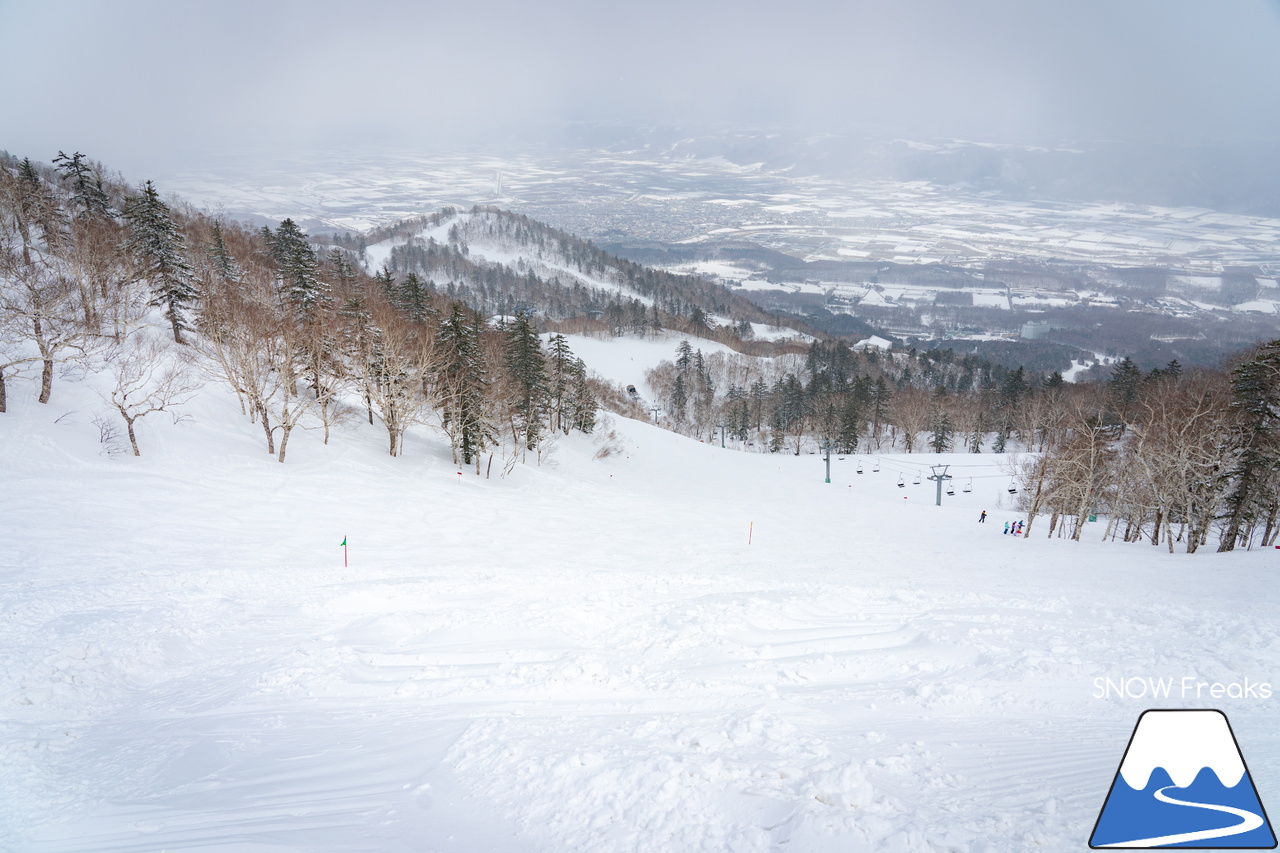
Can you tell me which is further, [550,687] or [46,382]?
[46,382]

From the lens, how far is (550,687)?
8.25 m

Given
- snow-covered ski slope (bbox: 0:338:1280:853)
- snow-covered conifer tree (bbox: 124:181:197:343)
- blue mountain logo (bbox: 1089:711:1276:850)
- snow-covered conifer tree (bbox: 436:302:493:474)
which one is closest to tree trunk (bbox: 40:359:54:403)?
snow-covered ski slope (bbox: 0:338:1280:853)

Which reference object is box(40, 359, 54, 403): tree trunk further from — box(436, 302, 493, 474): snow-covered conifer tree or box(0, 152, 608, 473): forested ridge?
box(436, 302, 493, 474): snow-covered conifer tree

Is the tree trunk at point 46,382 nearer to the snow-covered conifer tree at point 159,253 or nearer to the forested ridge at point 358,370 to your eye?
the forested ridge at point 358,370

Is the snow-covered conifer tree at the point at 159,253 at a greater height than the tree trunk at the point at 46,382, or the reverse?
the snow-covered conifer tree at the point at 159,253

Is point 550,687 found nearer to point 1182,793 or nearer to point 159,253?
point 1182,793

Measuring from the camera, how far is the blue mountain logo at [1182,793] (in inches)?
154

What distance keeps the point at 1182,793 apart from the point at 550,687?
694cm

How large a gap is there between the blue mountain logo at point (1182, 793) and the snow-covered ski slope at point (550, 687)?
116cm

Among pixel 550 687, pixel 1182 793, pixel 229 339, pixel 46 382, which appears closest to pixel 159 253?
pixel 229 339

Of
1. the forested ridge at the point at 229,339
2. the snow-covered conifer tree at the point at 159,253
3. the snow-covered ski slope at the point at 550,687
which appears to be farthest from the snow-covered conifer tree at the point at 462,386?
the snow-covered conifer tree at the point at 159,253

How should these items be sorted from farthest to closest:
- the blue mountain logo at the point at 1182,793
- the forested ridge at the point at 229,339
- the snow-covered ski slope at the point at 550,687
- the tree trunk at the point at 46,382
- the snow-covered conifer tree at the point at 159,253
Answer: the snow-covered conifer tree at the point at 159,253 < the forested ridge at the point at 229,339 < the tree trunk at the point at 46,382 < the snow-covered ski slope at the point at 550,687 < the blue mountain logo at the point at 1182,793

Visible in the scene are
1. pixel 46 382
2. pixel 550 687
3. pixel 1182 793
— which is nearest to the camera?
pixel 1182 793

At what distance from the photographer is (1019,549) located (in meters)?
23.1
